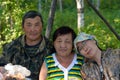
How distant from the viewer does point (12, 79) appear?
7.68 feet

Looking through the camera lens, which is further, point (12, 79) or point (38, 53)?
point (38, 53)

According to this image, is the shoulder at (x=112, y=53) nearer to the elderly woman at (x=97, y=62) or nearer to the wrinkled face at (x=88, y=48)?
the elderly woman at (x=97, y=62)

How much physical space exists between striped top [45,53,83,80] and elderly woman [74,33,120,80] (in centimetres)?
7

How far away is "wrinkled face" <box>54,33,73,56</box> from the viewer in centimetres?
273

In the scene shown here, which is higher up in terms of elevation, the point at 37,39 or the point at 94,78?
the point at 37,39

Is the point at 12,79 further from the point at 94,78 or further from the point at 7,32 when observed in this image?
the point at 7,32

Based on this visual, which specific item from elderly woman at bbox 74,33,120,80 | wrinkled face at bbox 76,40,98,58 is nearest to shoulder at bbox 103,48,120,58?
elderly woman at bbox 74,33,120,80

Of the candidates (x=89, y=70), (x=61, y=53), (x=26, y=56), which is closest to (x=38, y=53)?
(x=26, y=56)

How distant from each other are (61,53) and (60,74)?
7.4 inches

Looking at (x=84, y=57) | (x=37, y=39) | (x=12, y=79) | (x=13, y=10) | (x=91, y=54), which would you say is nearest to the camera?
(x=12, y=79)

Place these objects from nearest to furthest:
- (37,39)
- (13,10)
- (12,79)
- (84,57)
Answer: (12,79), (84,57), (37,39), (13,10)

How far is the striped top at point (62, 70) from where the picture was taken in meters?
2.76

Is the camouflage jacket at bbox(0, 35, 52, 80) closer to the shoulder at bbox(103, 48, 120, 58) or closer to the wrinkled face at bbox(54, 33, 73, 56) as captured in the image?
the wrinkled face at bbox(54, 33, 73, 56)

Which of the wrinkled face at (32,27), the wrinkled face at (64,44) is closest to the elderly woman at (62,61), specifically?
the wrinkled face at (64,44)
